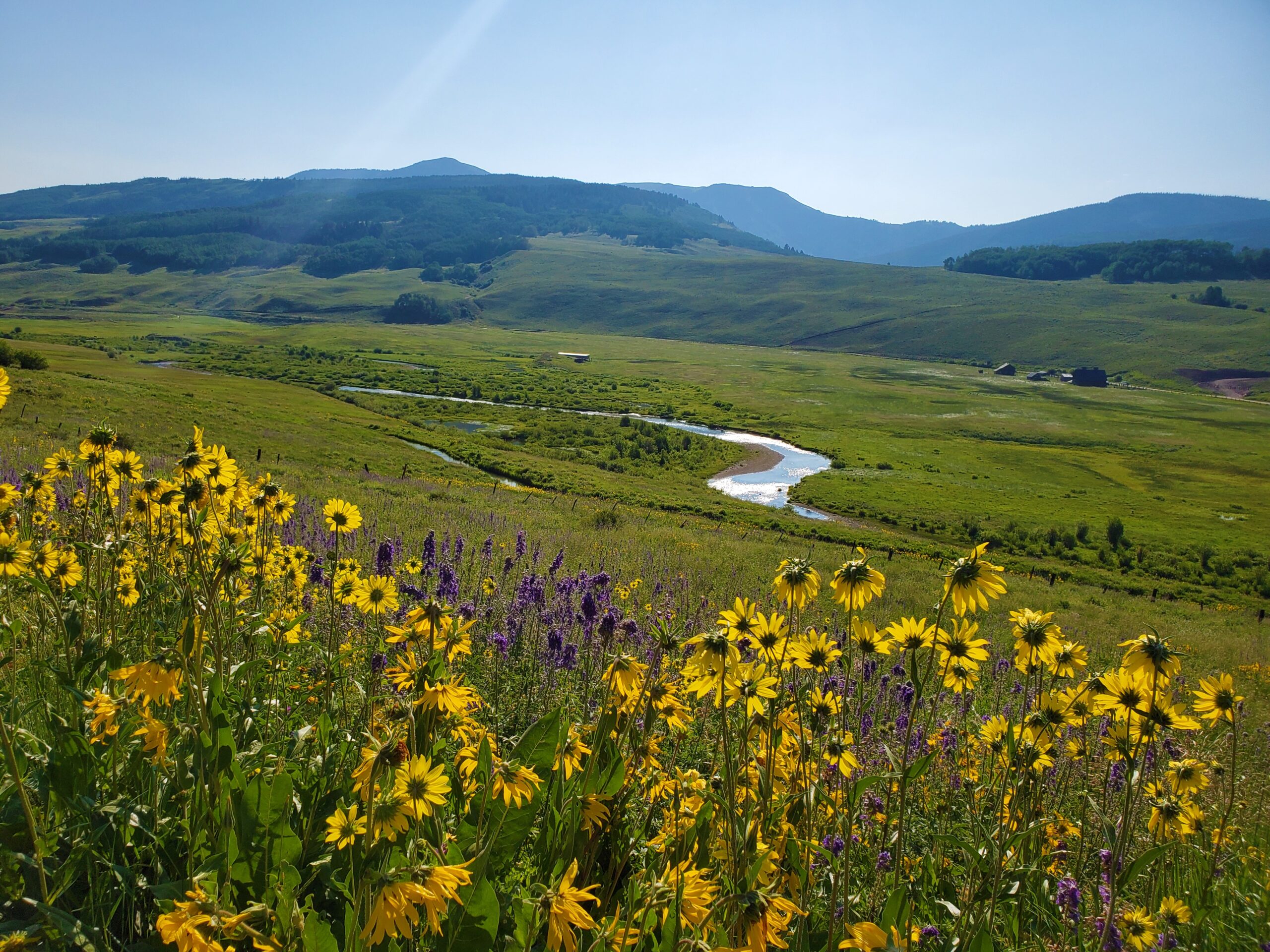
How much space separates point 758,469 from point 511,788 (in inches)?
2076

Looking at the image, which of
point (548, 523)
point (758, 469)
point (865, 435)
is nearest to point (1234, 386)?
point (865, 435)

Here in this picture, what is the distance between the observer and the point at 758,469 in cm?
5391

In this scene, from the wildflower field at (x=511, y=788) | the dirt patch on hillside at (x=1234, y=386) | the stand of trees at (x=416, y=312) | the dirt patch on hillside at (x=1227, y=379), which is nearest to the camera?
the wildflower field at (x=511, y=788)

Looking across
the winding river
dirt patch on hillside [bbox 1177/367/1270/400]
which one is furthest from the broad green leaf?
dirt patch on hillside [bbox 1177/367/1270/400]

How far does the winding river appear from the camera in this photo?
145 feet

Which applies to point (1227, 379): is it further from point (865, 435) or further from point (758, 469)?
point (758, 469)

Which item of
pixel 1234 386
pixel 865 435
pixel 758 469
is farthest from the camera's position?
pixel 1234 386

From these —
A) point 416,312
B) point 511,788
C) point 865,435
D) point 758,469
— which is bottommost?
point 758,469

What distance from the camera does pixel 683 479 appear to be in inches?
1857

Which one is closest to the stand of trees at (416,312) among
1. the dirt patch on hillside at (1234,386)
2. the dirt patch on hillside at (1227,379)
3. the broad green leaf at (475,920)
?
the dirt patch on hillside at (1227,379)

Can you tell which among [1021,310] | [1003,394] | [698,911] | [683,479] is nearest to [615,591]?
[698,911]

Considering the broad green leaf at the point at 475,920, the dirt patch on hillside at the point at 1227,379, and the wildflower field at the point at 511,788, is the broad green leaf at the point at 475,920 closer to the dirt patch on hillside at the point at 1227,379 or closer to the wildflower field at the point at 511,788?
the wildflower field at the point at 511,788

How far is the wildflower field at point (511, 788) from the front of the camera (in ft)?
6.11

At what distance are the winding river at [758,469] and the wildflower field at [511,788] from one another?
37404 mm
